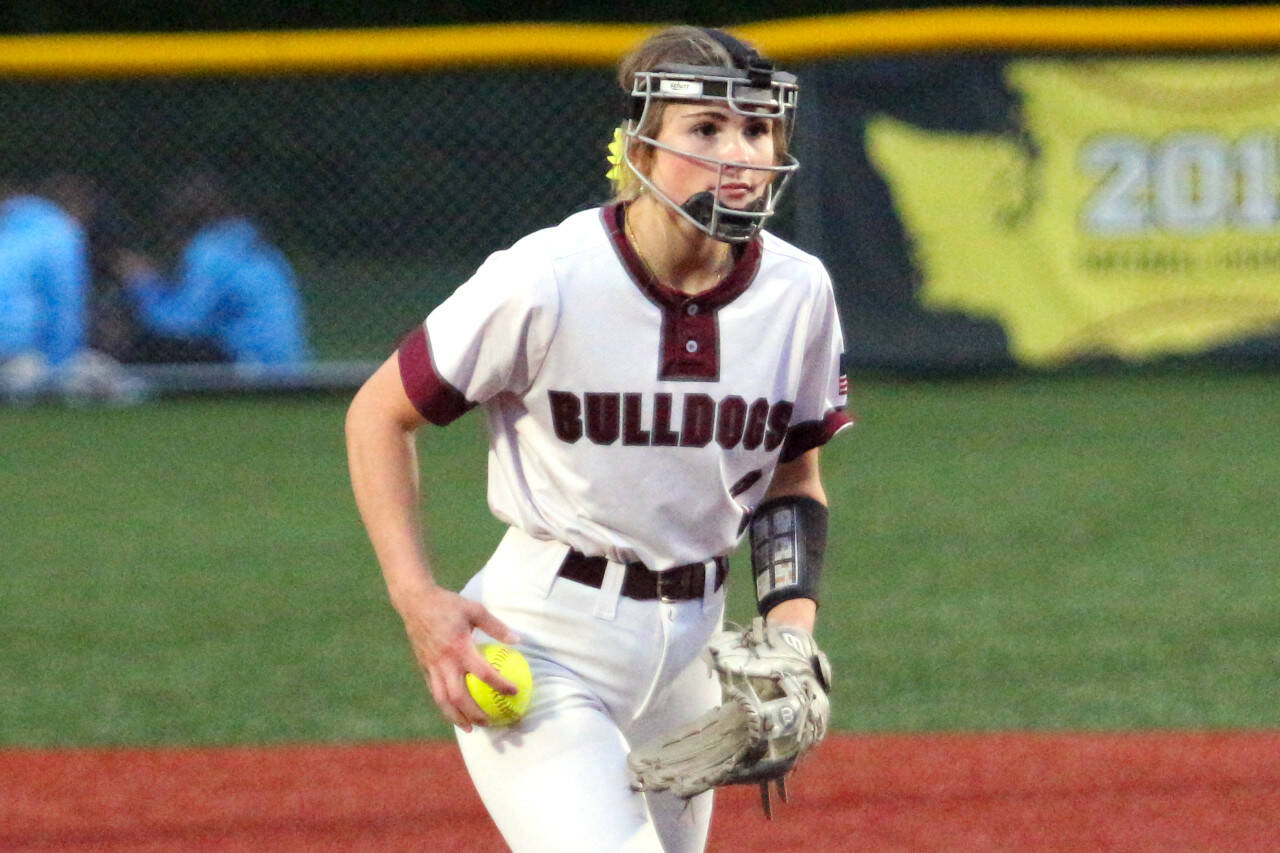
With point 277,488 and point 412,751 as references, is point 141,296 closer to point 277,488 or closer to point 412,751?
point 277,488

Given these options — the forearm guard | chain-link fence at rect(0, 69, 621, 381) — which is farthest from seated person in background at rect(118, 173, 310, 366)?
the forearm guard

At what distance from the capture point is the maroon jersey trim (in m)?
2.70

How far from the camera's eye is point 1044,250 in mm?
11352

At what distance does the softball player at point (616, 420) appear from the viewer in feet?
8.63

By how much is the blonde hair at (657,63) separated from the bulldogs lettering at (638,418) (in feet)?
1.01

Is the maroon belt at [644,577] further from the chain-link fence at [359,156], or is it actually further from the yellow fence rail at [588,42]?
the chain-link fence at [359,156]

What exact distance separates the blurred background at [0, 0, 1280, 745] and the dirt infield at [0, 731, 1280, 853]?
1.25m

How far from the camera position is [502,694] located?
2555mm

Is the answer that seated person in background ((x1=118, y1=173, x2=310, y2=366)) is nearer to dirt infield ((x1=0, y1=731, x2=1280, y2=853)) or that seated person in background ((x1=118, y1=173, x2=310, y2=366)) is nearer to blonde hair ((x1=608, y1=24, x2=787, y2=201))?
dirt infield ((x1=0, y1=731, x2=1280, y2=853))

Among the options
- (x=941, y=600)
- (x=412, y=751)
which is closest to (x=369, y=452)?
(x=412, y=751)

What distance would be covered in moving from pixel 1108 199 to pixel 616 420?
9.16 meters

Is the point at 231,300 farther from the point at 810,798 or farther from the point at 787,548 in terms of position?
the point at 787,548

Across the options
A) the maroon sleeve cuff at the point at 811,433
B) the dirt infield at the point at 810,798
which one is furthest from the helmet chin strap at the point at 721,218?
the dirt infield at the point at 810,798

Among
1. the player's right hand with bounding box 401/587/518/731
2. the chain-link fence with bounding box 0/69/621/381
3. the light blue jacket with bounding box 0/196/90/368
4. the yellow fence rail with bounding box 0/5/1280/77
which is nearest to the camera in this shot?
the player's right hand with bounding box 401/587/518/731
